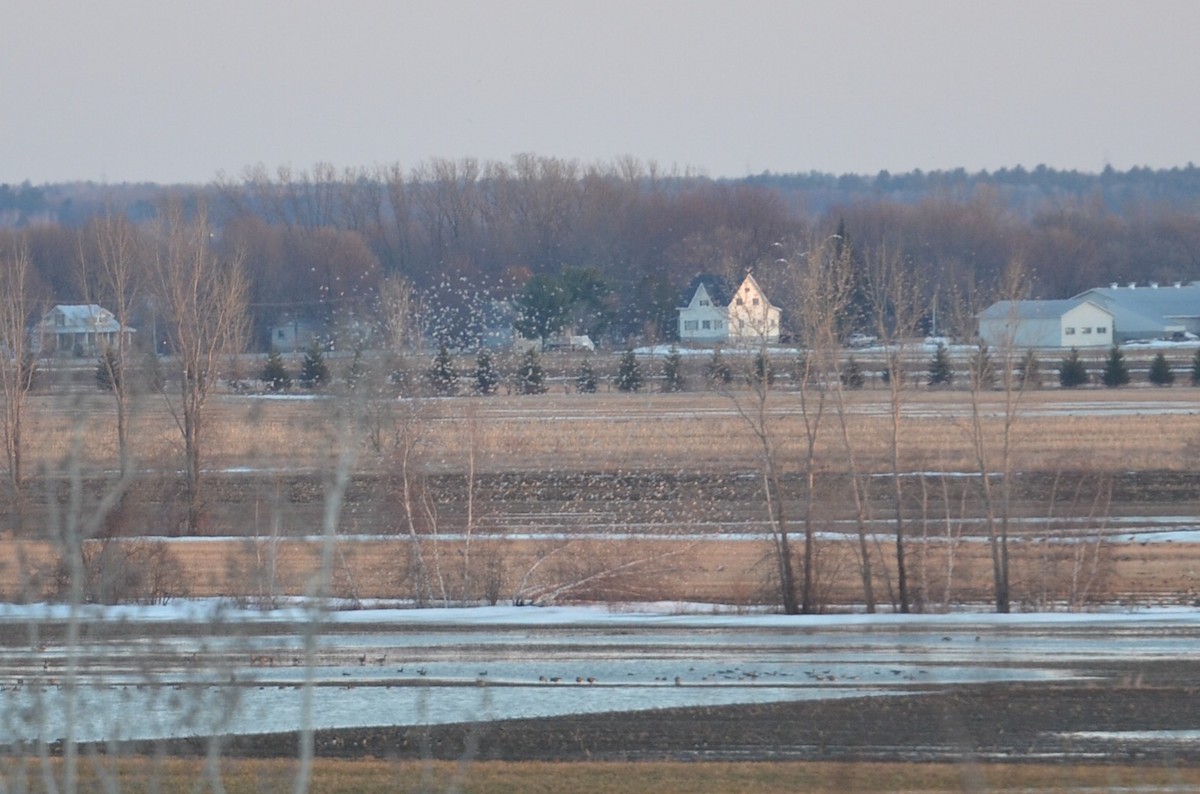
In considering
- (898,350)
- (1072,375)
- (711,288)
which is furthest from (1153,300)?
(898,350)

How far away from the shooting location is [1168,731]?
1327cm

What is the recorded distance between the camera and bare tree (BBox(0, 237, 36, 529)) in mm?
34062

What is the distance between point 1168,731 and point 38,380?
106 ft

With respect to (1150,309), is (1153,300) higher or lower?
higher

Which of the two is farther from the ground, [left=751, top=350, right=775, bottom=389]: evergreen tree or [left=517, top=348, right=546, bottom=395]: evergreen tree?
[left=751, top=350, right=775, bottom=389]: evergreen tree

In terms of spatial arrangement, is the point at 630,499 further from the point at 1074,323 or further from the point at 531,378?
the point at 1074,323

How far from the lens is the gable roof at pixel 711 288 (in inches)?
3625

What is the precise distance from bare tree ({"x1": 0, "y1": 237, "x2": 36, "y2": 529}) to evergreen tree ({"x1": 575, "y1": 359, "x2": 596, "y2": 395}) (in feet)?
82.9

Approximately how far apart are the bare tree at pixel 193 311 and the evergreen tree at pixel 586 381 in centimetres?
2394

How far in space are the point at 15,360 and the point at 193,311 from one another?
214 inches

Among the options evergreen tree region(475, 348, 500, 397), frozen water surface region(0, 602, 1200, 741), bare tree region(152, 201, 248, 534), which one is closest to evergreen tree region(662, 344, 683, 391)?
evergreen tree region(475, 348, 500, 397)

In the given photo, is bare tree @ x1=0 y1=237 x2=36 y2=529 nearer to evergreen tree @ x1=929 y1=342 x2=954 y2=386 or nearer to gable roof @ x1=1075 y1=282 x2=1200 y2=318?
evergreen tree @ x1=929 y1=342 x2=954 y2=386

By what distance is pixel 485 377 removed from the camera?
57906 millimetres

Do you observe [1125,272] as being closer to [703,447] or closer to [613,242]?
[613,242]
